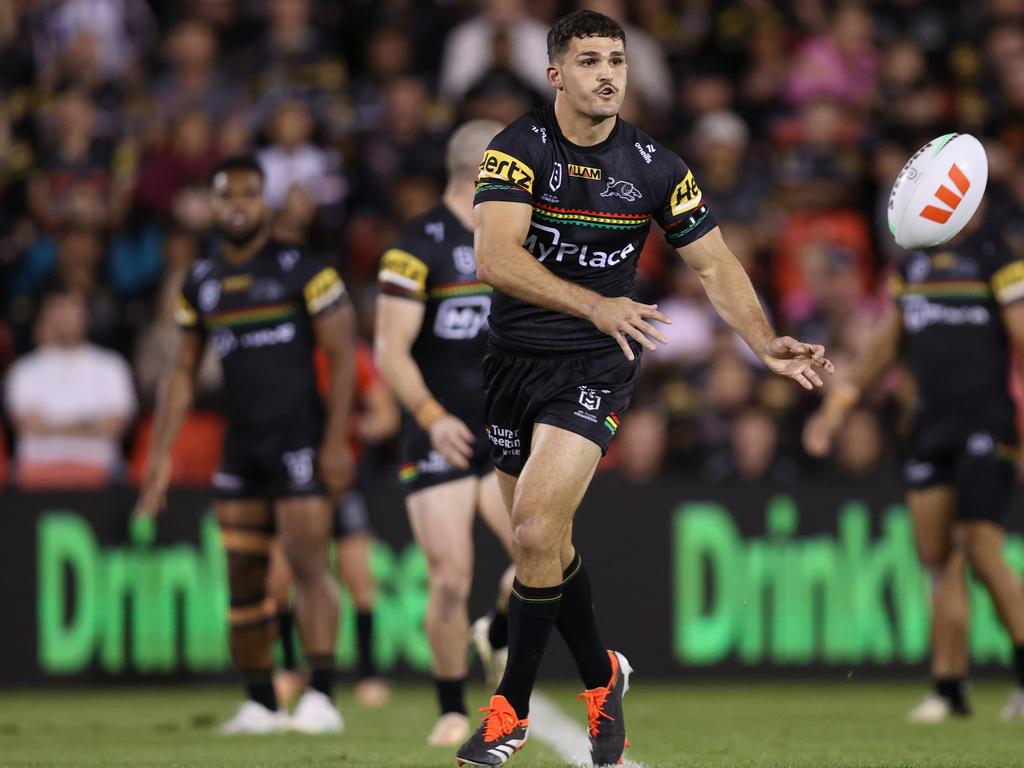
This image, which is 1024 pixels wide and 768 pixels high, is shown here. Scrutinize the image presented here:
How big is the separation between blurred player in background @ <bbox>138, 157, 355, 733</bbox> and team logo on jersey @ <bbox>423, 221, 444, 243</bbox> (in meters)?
0.96

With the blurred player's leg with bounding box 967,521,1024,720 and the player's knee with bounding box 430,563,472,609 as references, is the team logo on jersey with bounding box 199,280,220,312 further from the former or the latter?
the blurred player's leg with bounding box 967,521,1024,720

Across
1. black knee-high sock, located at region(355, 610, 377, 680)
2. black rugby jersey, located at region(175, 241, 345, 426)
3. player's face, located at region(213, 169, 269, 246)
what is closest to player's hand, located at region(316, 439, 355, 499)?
black rugby jersey, located at region(175, 241, 345, 426)

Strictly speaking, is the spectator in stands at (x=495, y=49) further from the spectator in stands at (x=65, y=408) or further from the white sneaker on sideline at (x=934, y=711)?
the white sneaker on sideline at (x=934, y=711)

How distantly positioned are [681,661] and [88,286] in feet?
18.5

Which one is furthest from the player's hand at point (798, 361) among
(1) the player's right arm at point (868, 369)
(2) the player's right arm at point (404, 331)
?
(1) the player's right arm at point (868, 369)

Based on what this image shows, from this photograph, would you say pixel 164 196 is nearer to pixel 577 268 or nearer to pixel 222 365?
pixel 222 365

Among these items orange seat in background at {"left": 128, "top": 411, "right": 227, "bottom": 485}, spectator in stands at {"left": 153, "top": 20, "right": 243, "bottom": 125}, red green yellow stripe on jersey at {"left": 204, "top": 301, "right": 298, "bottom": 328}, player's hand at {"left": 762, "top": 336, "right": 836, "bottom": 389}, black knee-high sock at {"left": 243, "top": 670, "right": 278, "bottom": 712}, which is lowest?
black knee-high sock at {"left": 243, "top": 670, "right": 278, "bottom": 712}

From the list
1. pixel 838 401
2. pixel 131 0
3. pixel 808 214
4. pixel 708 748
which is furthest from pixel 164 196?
Answer: pixel 708 748

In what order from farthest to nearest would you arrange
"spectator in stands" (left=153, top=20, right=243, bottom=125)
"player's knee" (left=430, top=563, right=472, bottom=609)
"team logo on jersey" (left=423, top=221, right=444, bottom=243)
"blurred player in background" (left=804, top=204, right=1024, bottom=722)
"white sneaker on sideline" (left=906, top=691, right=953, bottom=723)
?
"spectator in stands" (left=153, top=20, right=243, bottom=125) < "blurred player in background" (left=804, top=204, right=1024, bottom=722) < "white sneaker on sideline" (left=906, top=691, right=953, bottom=723) < "team logo on jersey" (left=423, top=221, right=444, bottom=243) < "player's knee" (left=430, top=563, right=472, bottom=609)

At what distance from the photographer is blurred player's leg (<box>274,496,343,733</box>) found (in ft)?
31.3

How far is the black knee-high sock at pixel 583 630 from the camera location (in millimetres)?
7008

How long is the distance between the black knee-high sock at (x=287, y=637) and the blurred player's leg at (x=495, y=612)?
2565 mm

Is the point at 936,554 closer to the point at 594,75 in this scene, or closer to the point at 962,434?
the point at 962,434

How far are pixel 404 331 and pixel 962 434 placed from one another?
3385mm
